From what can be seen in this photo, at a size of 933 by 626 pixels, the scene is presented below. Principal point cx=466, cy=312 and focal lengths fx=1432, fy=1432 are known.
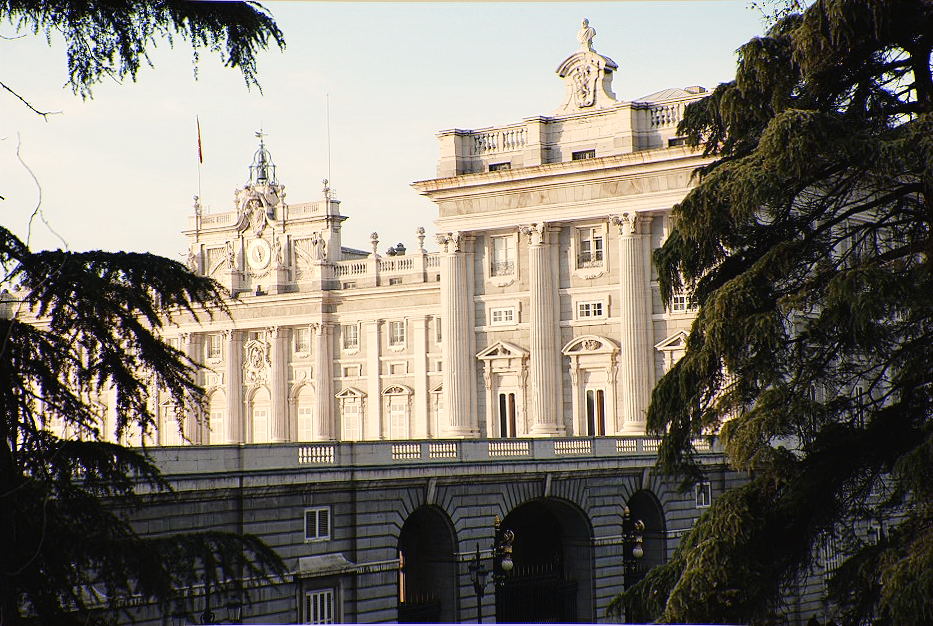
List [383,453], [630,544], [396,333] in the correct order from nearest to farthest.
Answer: [383,453] → [630,544] → [396,333]

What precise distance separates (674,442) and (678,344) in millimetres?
35279

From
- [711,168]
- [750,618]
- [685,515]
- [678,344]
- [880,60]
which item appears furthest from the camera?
[678,344]

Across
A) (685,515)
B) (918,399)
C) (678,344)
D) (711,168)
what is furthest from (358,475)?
(678,344)

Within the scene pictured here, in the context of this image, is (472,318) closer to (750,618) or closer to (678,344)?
(678,344)

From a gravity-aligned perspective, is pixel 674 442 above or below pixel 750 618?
above

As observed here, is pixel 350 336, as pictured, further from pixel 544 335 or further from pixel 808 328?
pixel 808 328

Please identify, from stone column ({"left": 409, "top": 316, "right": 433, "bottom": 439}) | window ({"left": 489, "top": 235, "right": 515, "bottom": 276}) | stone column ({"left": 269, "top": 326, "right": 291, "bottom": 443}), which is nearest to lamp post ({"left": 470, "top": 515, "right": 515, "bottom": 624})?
window ({"left": 489, "top": 235, "right": 515, "bottom": 276})

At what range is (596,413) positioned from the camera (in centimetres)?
5331

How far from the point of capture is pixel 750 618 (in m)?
15.0

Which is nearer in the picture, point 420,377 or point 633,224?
point 633,224

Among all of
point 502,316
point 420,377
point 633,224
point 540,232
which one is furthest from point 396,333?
point 633,224

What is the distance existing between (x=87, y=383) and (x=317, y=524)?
70.4ft

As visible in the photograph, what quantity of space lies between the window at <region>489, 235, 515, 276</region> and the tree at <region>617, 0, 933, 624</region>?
127 feet

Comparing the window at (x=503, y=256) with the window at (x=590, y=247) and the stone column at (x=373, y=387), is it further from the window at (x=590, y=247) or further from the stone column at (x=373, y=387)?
the stone column at (x=373, y=387)
